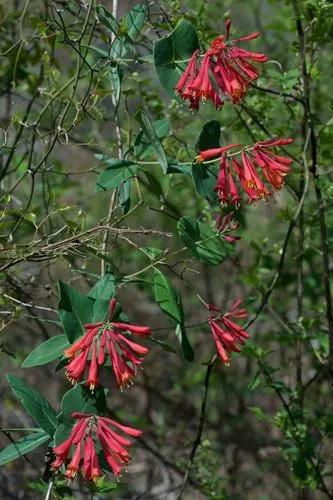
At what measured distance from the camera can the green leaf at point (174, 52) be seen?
1843 mm

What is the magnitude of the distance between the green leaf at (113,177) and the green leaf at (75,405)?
17.6 inches

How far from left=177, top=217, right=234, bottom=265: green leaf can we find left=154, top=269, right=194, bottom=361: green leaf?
101 millimetres

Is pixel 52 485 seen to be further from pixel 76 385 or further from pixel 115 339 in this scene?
pixel 115 339

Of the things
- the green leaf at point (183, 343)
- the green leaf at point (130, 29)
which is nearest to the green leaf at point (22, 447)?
the green leaf at point (183, 343)

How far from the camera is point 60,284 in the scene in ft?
5.52

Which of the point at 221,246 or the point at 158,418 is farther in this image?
the point at 158,418

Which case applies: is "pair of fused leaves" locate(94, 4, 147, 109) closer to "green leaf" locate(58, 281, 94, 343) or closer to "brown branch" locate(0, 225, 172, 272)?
"brown branch" locate(0, 225, 172, 272)

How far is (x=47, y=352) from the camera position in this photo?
1775mm

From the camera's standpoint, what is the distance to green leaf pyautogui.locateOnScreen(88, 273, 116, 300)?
1.81 metres

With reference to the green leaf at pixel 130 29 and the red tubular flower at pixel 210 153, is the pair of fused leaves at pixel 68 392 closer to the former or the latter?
the red tubular flower at pixel 210 153

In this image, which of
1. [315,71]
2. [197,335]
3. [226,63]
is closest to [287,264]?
[315,71]

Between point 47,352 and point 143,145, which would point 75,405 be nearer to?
point 47,352

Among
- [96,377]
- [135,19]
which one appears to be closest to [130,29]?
[135,19]

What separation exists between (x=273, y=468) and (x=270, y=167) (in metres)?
2.50
